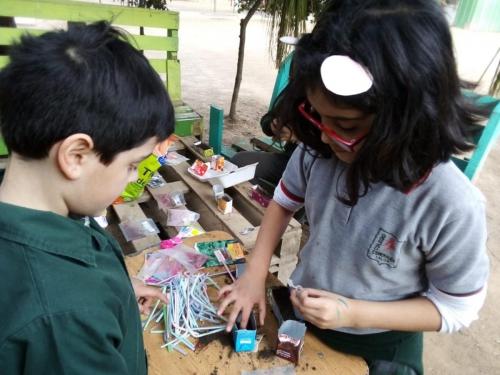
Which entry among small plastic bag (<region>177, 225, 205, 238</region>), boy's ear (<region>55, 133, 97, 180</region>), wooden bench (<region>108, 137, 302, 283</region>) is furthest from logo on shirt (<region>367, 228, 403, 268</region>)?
small plastic bag (<region>177, 225, 205, 238</region>)

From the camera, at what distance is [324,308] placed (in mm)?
866

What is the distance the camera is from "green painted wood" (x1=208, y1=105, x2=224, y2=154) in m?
3.03

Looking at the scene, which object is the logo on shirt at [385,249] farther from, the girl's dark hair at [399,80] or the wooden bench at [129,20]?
the wooden bench at [129,20]

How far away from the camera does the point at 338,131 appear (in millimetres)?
812

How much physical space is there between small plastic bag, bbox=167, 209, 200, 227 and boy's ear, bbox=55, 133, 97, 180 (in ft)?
4.60

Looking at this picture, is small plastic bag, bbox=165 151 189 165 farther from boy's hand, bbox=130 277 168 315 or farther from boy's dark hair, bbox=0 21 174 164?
boy's dark hair, bbox=0 21 174 164

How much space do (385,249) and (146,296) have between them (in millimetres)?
658

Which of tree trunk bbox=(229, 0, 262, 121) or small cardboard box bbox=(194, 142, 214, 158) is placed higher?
tree trunk bbox=(229, 0, 262, 121)

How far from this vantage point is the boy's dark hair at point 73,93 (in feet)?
1.97

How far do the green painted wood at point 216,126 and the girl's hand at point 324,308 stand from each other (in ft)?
7.58

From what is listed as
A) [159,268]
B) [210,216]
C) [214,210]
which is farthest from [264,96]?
[159,268]

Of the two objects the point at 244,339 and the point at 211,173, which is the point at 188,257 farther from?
the point at 211,173

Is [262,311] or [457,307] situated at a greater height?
[457,307]

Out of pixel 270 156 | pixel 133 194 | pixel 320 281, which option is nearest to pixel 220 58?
pixel 270 156
